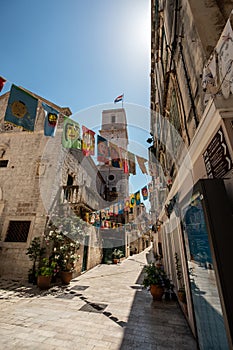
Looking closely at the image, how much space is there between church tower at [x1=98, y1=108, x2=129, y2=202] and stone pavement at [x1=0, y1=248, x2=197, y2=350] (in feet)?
49.4

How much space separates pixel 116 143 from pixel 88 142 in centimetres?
2178

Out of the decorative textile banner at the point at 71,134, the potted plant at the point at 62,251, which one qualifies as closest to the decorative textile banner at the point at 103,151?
the decorative textile banner at the point at 71,134

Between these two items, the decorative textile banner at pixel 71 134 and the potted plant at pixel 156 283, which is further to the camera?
the decorative textile banner at pixel 71 134

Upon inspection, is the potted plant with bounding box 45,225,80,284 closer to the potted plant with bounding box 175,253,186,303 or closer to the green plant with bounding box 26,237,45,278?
the green plant with bounding box 26,237,45,278

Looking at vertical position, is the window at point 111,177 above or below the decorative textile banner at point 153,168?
above

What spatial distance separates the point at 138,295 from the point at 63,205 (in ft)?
20.9

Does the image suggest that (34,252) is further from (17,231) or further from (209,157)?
(209,157)

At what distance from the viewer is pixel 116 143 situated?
30766 mm

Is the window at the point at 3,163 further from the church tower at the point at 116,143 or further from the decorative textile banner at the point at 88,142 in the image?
the church tower at the point at 116,143

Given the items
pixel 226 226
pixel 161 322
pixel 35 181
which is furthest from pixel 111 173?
pixel 226 226

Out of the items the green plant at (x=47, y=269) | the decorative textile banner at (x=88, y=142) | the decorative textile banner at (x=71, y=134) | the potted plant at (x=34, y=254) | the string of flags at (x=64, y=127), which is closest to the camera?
the string of flags at (x=64, y=127)

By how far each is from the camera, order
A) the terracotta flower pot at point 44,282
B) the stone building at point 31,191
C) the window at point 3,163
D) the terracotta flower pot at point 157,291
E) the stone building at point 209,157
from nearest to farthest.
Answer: the stone building at point 209,157 < the terracotta flower pot at point 157,291 < the terracotta flower pot at point 44,282 < the stone building at point 31,191 < the window at point 3,163

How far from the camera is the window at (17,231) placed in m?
9.23

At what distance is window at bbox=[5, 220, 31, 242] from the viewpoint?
30.3 feet
